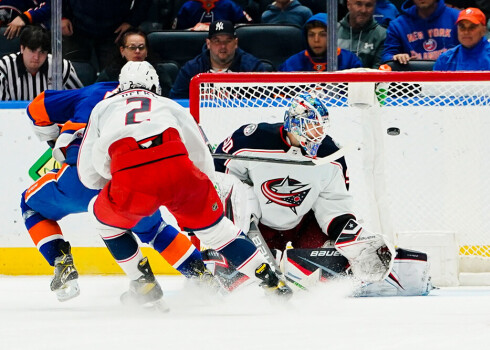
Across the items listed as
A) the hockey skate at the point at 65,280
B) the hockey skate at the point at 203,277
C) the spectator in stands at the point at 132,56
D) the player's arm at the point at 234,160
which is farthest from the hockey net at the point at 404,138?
the hockey skate at the point at 65,280

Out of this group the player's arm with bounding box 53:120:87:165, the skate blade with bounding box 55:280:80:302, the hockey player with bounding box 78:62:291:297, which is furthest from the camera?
the player's arm with bounding box 53:120:87:165

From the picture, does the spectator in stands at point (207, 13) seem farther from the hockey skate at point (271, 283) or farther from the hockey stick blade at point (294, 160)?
the hockey skate at point (271, 283)

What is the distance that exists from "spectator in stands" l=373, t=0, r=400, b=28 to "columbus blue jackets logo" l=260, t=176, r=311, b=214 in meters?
A: 1.54

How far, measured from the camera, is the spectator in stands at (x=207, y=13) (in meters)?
5.24

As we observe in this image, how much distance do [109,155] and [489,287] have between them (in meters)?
1.99

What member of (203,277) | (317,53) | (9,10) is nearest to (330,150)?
(203,277)

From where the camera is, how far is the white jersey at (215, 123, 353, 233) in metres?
3.74

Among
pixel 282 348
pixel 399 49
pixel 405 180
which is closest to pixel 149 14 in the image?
pixel 399 49

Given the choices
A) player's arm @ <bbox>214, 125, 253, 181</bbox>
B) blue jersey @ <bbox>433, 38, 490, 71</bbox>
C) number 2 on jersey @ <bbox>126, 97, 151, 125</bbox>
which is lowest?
player's arm @ <bbox>214, 125, 253, 181</bbox>

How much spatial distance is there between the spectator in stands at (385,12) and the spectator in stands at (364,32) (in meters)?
0.08

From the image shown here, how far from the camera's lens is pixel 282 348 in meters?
2.11

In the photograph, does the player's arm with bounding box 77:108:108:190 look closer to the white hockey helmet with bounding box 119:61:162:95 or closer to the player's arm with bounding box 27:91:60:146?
the white hockey helmet with bounding box 119:61:162:95

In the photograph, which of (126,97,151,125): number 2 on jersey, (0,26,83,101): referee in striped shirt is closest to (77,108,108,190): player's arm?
(126,97,151,125): number 2 on jersey

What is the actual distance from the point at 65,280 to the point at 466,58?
2309 mm
